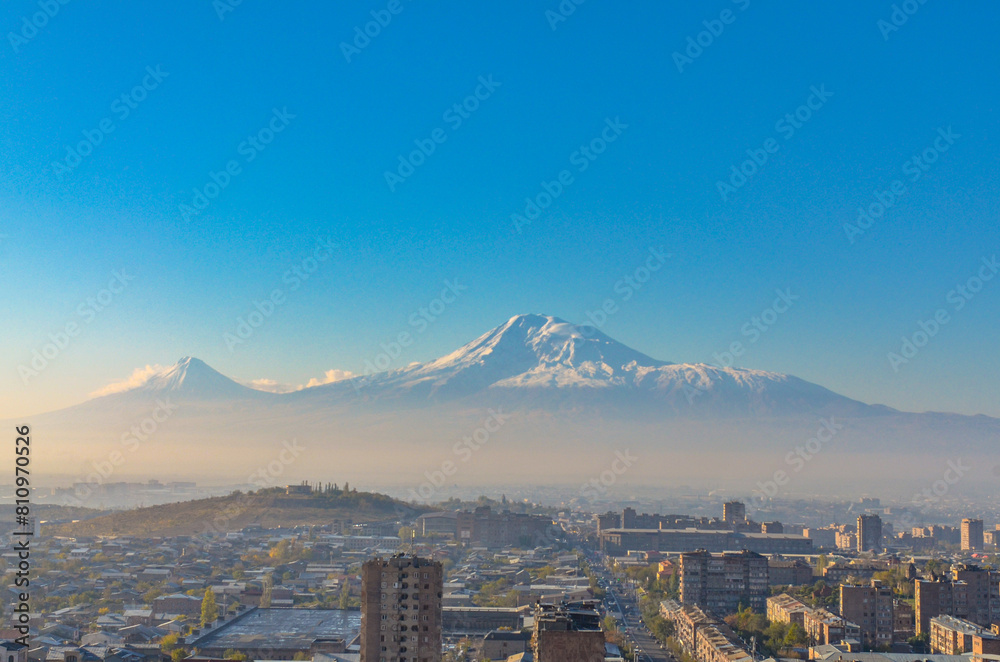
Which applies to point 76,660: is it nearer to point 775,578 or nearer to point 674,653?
point 674,653

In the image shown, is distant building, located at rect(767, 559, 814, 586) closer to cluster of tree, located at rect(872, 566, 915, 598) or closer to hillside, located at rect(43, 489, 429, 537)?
cluster of tree, located at rect(872, 566, 915, 598)

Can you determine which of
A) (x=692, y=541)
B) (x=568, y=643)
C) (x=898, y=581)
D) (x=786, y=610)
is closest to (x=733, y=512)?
(x=692, y=541)

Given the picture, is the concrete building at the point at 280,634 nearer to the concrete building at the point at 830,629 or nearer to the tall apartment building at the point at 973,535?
the concrete building at the point at 830,629

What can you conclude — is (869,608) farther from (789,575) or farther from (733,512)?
(733,512)

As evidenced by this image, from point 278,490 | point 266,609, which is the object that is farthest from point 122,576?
point 278,490

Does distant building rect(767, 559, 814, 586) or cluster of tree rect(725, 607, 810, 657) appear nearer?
cluster of tree rect(725, 607, 810, 657)

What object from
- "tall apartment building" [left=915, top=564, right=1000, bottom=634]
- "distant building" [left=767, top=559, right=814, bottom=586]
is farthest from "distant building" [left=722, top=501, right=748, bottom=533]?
"tall apartment building" [left=915, top=564, right=1000, bottom=634]
